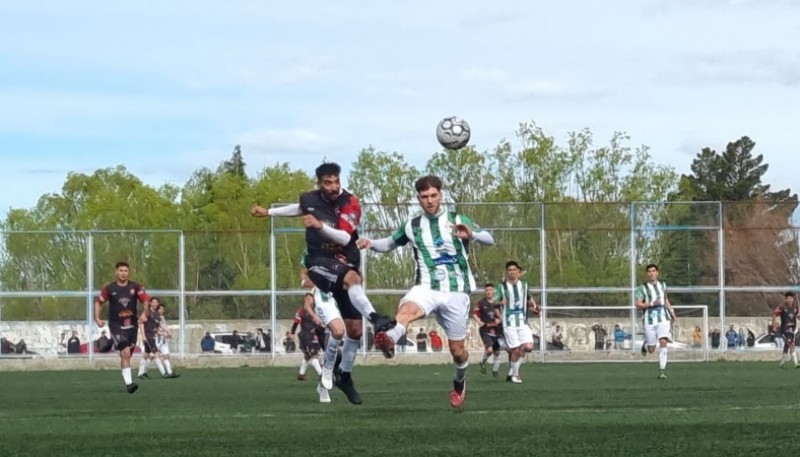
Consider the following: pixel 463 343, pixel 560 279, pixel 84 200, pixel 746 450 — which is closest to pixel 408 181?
pixel 560 279

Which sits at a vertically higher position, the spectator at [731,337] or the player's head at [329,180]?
the player's head at [329,180]

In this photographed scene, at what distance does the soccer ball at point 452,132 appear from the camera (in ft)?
71.7

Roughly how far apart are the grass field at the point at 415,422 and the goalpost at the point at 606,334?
15967mm

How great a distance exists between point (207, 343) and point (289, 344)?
7.18 ft

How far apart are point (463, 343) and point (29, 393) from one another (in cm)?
933

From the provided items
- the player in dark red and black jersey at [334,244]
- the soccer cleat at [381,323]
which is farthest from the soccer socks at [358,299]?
the soccer cleat at [381,323]

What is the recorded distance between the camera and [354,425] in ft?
35.9

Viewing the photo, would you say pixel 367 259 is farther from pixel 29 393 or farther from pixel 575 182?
pixel 575 182

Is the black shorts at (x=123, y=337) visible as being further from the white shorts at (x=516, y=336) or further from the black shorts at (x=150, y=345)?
the black shorts at (x=150, y=345)

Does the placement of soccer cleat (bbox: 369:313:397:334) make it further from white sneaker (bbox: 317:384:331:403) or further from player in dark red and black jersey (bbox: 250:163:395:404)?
white sneaker (bbox: 317:384:331:403)

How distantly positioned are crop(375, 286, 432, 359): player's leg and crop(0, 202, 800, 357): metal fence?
22.9m

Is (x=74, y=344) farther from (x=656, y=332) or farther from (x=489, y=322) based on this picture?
(x=656, y=332)

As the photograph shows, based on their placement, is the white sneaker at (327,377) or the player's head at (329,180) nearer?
the player's head at (329,180)

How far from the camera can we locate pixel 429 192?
41.4 feet
